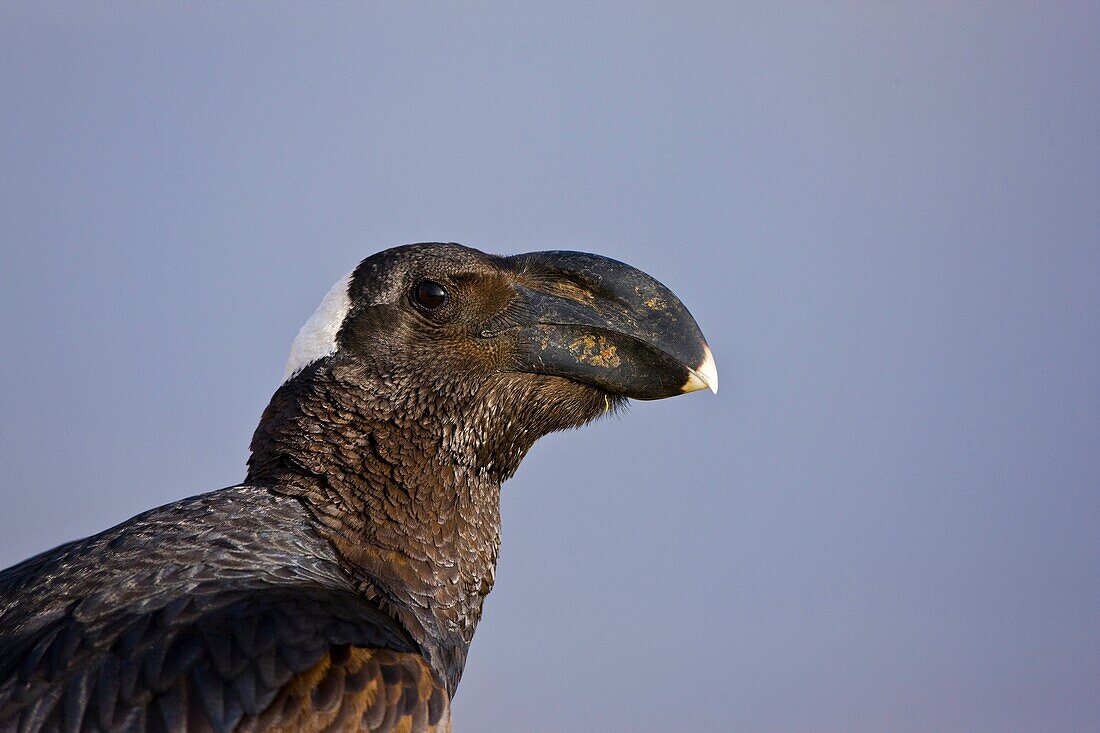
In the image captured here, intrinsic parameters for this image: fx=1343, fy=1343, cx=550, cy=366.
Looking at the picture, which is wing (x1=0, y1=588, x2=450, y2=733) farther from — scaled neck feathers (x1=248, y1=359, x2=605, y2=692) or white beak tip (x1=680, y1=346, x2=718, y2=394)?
white beak tip (x1=680, y1=346, x2=718, y2=394)

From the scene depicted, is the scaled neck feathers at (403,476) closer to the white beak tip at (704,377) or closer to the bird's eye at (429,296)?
the bird's eye at (429,296)

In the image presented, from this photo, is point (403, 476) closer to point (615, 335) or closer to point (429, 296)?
point (429, 296)

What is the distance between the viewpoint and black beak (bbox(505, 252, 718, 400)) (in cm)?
690

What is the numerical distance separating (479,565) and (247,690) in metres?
1.78

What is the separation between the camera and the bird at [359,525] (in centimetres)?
542

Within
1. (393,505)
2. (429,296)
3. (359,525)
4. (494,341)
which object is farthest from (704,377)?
(359,525)

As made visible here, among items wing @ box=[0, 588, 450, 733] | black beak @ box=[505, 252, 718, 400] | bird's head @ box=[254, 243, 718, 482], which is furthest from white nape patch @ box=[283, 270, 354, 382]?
wing @ box=[0, 588, 450, 733]

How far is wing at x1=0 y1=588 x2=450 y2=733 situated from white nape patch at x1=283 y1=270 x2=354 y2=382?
59.5 inches

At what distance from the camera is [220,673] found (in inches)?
212

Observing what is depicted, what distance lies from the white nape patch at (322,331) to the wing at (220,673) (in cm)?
151

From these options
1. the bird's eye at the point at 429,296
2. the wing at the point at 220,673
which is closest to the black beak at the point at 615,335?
the bird's eye at the point at 429,296

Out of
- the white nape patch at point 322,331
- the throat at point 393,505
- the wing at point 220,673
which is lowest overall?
the wing at point 220,673

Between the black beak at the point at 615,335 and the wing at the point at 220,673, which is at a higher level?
the black beak at the point at 615,335

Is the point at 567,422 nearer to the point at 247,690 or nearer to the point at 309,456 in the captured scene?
the point at 309,456
